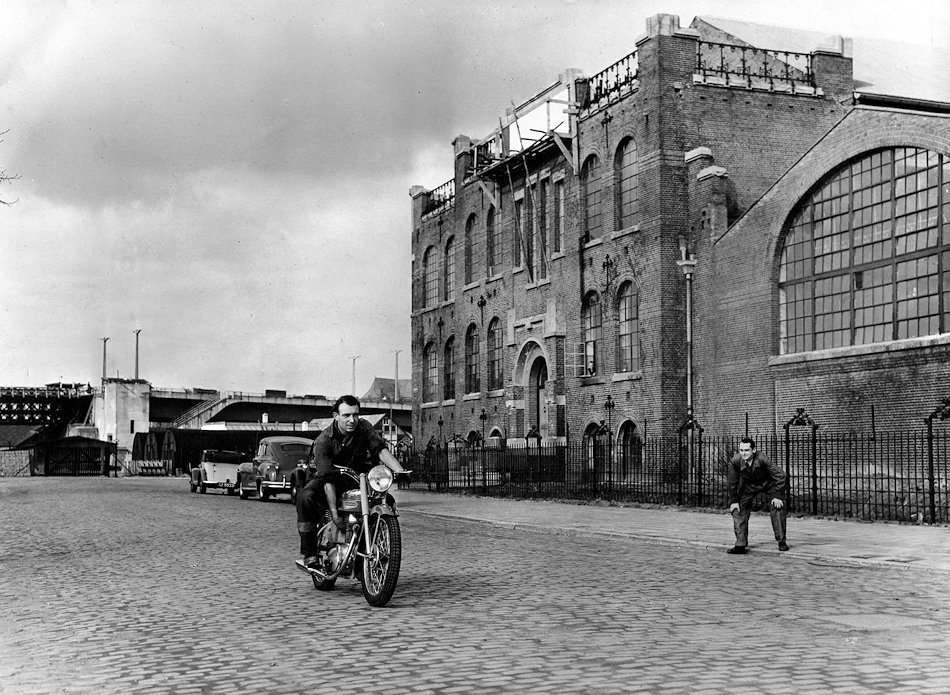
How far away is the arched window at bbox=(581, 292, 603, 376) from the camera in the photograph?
3900 centimetres

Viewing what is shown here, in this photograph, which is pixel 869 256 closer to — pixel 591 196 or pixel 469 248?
pixel 591 196

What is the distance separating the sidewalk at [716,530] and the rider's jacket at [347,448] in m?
6.40

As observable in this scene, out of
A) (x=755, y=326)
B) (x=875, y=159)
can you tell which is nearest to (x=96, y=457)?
(x=755, y=326)

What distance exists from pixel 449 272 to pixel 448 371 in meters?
Result: 4.50

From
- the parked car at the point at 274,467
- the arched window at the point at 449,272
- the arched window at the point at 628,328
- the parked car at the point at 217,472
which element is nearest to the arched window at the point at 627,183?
the arched window at the point at 628,328

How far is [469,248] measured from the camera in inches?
1953

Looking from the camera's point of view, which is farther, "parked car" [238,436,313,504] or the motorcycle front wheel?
"parked car" [238,436,313,504]

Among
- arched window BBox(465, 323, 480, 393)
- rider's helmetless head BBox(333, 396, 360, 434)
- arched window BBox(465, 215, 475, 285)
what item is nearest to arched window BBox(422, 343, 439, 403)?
arched window BBox(465, 323, 480, 393)

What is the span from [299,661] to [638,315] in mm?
30937

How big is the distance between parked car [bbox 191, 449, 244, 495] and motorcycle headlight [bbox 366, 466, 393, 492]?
84.2 ft

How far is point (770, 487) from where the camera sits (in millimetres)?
14320

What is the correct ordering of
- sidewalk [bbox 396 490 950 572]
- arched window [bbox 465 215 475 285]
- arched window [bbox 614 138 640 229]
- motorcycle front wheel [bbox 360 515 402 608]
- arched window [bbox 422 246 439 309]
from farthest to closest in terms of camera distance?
arched window [bbox 422 246 439 309] → arched window [bbox 465 215 475 285] → arched window [bbox 614 138 640 229] → sidewalk [bbox 396 490 950 572] → motorcycle front wheel [bbox 360 515 402 608]

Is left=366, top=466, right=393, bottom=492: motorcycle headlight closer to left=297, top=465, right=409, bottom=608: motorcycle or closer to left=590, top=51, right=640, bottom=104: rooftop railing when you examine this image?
left=297, top=465, right=409, bottom=608: motorcycle

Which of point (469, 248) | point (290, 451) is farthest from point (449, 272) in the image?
point (290, 451)
